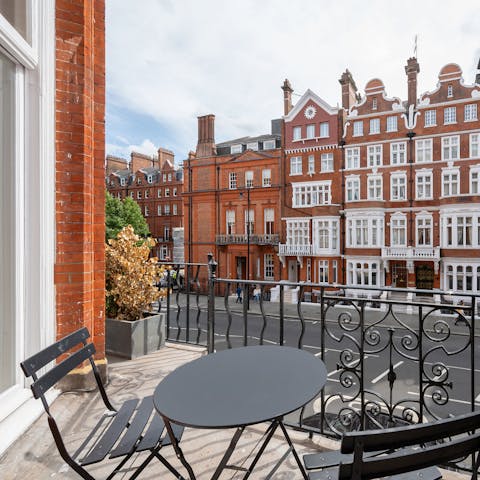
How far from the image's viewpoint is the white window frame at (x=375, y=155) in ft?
83.5

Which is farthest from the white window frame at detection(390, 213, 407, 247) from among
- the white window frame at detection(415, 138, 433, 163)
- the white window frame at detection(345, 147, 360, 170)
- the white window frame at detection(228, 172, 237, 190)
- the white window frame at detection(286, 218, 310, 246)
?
the white window frame at detection(228, 172, 237, 190)

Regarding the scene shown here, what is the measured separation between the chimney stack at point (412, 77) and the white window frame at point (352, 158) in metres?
4.73

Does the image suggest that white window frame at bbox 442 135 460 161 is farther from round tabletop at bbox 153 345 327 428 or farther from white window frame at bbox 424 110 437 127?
round tabletop at bbox 153 345 327 428

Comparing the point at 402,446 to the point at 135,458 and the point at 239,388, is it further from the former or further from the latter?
the point at 135,458

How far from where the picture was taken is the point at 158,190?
48250mm

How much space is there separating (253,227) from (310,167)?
6951mm

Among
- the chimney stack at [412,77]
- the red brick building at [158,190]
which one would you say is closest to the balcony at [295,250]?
the chimney stack at [412,77]

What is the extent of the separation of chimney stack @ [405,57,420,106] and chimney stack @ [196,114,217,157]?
16375mm

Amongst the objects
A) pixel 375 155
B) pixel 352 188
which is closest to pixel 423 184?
pixel 375 155

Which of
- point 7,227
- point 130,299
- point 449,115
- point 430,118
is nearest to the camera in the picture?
point 7,227

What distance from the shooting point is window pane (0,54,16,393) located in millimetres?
2578

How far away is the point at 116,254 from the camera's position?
4410mm

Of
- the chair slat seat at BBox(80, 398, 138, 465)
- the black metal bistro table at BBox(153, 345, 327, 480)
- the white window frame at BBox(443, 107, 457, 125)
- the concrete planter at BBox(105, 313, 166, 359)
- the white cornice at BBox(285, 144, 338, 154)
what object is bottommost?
the concrete planter at BBox(105, 313, 166, 359)

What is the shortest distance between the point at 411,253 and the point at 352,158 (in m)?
8.11
